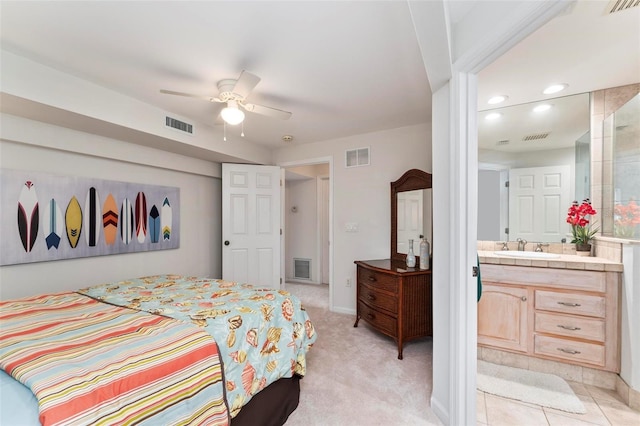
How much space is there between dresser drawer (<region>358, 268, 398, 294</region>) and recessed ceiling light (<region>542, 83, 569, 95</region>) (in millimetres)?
2042

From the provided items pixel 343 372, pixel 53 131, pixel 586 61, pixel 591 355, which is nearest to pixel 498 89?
pixel 586 61

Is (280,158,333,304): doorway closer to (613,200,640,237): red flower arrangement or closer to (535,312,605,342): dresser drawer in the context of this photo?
(535,312,605,342): dresser drawer

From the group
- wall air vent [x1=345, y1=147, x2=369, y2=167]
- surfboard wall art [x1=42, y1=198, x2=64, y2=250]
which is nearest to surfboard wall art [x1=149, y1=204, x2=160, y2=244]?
surfboard wall art [x1=42, y1=198, x2=64, y2=250]

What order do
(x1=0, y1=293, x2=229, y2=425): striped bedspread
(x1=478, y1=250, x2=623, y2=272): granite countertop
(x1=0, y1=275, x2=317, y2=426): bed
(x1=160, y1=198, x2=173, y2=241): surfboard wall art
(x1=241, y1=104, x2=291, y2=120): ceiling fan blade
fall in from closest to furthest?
(x1=0, y1=293, x2=229, y2=425): striped bedspread < (x1=0, y1=275, x2=317, y2=426): bed < (x1=478, y1=250, x2=623, y2=272): granite countertop < (x1=241, y1=104, x2=291, y2=120): ceiling fan blade < (x1=160, y1=198, x2=173, y2=241): surfboard wall art

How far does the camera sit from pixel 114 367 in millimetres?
1031

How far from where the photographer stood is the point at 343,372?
2197 millimetres

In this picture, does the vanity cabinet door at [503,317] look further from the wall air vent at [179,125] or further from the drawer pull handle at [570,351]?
the wall air vent at [179,125]

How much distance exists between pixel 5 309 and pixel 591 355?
384cm

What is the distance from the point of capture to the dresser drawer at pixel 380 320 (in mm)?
2546

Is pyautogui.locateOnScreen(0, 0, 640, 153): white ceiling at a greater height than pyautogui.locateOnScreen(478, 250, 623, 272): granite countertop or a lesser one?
greater

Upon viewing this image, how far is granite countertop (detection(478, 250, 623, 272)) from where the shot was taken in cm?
196

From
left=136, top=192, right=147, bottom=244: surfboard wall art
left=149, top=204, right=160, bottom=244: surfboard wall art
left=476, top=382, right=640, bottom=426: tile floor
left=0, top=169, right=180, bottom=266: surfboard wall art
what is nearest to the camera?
left=476, top=382, right=640, bottom=426: tile floor

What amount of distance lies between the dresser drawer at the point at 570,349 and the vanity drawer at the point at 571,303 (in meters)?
0.22

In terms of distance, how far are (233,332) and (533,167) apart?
294 centimetres
